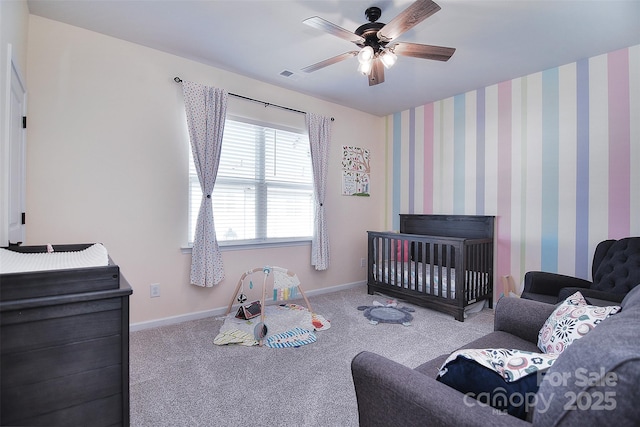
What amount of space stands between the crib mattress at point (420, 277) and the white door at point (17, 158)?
3.24 meters

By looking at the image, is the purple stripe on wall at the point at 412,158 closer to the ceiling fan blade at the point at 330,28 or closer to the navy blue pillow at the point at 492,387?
the ceiling fan blade at the point at 330,28

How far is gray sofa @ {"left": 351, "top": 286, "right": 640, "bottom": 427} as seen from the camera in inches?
22.0

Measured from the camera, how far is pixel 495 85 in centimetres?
321

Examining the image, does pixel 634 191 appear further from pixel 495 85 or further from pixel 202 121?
pixel 202 121

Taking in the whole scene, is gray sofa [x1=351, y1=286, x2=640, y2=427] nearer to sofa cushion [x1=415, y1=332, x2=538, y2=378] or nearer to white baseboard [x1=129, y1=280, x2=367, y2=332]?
sofa cushion [x1=415, y1=332, x2=538, y2=378]

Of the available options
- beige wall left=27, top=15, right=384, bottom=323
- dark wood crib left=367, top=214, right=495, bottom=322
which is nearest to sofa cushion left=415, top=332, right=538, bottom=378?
dark wood crib left=367, top=214, right=495, bottom=322

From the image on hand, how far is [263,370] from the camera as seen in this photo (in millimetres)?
1933

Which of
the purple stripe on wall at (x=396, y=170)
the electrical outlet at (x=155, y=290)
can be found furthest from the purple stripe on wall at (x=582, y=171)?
the electrical outlet at (x=155, y=290)

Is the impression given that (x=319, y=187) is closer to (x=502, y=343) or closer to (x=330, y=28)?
(x=330, y=28)

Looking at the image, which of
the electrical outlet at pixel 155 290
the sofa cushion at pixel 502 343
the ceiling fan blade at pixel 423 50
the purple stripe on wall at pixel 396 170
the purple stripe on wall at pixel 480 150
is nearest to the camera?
the sofa cushion at pixel 502 343

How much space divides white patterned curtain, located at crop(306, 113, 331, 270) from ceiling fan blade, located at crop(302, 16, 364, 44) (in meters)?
1.62

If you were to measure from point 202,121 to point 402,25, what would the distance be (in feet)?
6.31

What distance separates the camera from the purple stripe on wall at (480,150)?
333cm

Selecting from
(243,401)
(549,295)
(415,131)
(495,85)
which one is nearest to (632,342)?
(243,401)
